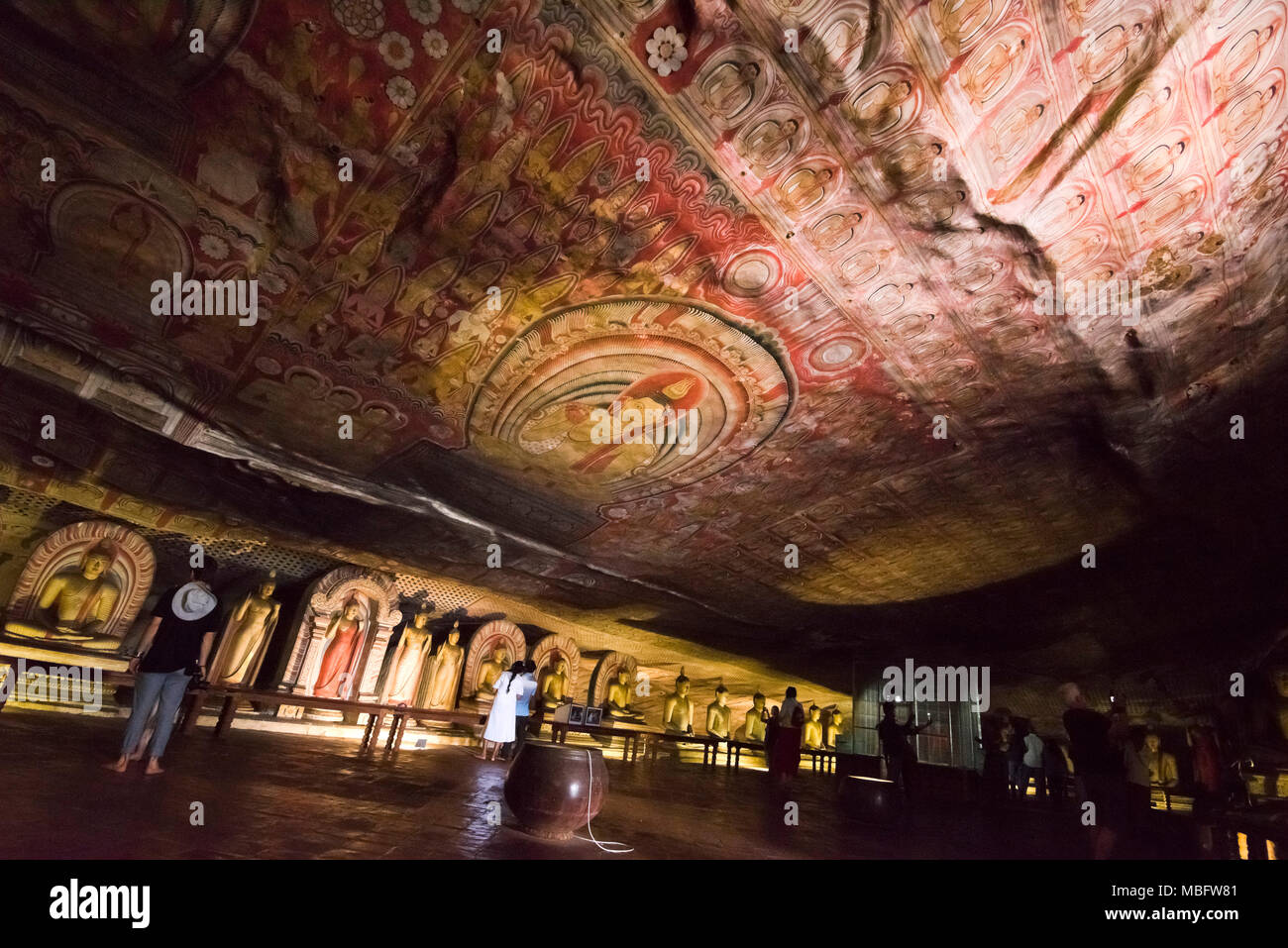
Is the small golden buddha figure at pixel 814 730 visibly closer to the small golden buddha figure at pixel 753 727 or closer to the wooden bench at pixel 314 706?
the small golden buddha figure at pixel 753 727

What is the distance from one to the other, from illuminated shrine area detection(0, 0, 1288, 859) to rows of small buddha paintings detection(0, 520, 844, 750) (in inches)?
2.3

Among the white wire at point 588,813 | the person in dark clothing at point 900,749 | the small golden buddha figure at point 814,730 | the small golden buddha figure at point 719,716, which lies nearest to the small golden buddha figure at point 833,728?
the small golden buddha figure at point 814,730

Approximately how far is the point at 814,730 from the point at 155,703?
14.3 m

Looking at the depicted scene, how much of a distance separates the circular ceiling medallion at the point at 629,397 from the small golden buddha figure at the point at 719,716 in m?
8.56

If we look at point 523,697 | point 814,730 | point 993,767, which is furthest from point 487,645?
point 814,730

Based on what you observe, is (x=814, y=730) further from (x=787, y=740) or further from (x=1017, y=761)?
(x=787, y=740)

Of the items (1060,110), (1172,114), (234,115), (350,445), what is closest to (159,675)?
(350,445)

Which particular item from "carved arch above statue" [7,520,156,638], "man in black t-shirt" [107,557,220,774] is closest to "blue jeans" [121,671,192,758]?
"man in black t-shirt" [107,557,220,774]

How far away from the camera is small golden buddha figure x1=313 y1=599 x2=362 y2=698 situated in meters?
8.85

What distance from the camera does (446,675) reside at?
33.7ft

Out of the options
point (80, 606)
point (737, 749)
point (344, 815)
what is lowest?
point (737, 749)

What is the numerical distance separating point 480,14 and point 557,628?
10.7m

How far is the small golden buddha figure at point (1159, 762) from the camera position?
10.1 m

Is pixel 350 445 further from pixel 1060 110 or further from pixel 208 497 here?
pixel 1060 110
